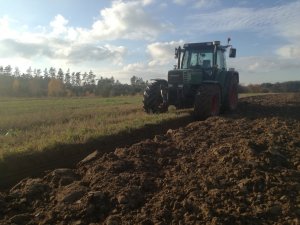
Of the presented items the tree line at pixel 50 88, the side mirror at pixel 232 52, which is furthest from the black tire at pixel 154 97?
the tree line at pixel 50 88

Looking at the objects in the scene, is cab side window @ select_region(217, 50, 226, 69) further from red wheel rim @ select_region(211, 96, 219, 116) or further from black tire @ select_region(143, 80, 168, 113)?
black tire @ select_region(143, 80, 168, 113)

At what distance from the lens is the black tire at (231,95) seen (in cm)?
1596

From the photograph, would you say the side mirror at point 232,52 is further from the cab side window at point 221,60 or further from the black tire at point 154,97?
the black tire at point 154,97

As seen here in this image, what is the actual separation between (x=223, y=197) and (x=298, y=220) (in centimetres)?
105

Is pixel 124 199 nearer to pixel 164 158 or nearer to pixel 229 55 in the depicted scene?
pixel 164 158

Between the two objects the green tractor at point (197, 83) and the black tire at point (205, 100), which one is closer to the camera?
the black tire at point (205, 100)

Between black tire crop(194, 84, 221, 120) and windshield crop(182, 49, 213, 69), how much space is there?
141cm

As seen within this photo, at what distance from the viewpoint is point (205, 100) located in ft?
43.0

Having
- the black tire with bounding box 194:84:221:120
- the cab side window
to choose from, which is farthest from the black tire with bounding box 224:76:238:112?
the black tire with bounding box 194:84:221:120

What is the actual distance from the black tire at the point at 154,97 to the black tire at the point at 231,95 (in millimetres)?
2621

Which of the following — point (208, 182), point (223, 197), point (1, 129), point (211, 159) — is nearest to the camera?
point (223, 197)

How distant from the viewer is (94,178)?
6.82 meters

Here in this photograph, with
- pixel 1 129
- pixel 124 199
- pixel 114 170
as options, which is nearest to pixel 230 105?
pixel 1 129

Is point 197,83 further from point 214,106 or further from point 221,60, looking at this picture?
point 221,60
